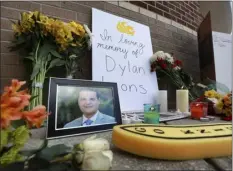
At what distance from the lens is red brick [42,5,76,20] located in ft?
3.72

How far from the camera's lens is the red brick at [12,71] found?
964 mm

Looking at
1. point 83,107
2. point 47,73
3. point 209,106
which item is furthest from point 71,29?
point 209,106

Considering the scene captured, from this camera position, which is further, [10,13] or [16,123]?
[10,13]

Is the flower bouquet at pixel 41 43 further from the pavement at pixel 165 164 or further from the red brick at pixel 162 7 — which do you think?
the red brick at pixel 162 7

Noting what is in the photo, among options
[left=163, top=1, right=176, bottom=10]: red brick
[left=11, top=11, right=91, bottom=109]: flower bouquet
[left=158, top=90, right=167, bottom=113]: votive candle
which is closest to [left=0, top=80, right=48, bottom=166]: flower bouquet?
[left=11, top=11, right=91, bottom=109]: flower bouquet

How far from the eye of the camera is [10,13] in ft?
3.30

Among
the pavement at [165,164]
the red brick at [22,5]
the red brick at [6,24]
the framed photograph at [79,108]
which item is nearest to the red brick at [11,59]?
the red brick at [6,24]

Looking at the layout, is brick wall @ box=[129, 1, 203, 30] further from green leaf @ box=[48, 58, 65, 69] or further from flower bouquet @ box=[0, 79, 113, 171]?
flower bouquet @ box=[0, 79, 113, 171]

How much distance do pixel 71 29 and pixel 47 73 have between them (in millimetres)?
267

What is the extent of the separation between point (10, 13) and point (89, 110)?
0.71 metres

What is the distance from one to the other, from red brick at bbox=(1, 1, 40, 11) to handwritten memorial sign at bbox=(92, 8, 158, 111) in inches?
14.4

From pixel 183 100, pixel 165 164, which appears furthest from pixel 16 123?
pixel 183 100

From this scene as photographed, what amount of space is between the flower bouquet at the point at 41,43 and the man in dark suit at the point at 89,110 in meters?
0.22

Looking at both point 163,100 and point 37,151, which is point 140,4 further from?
point 37,151
